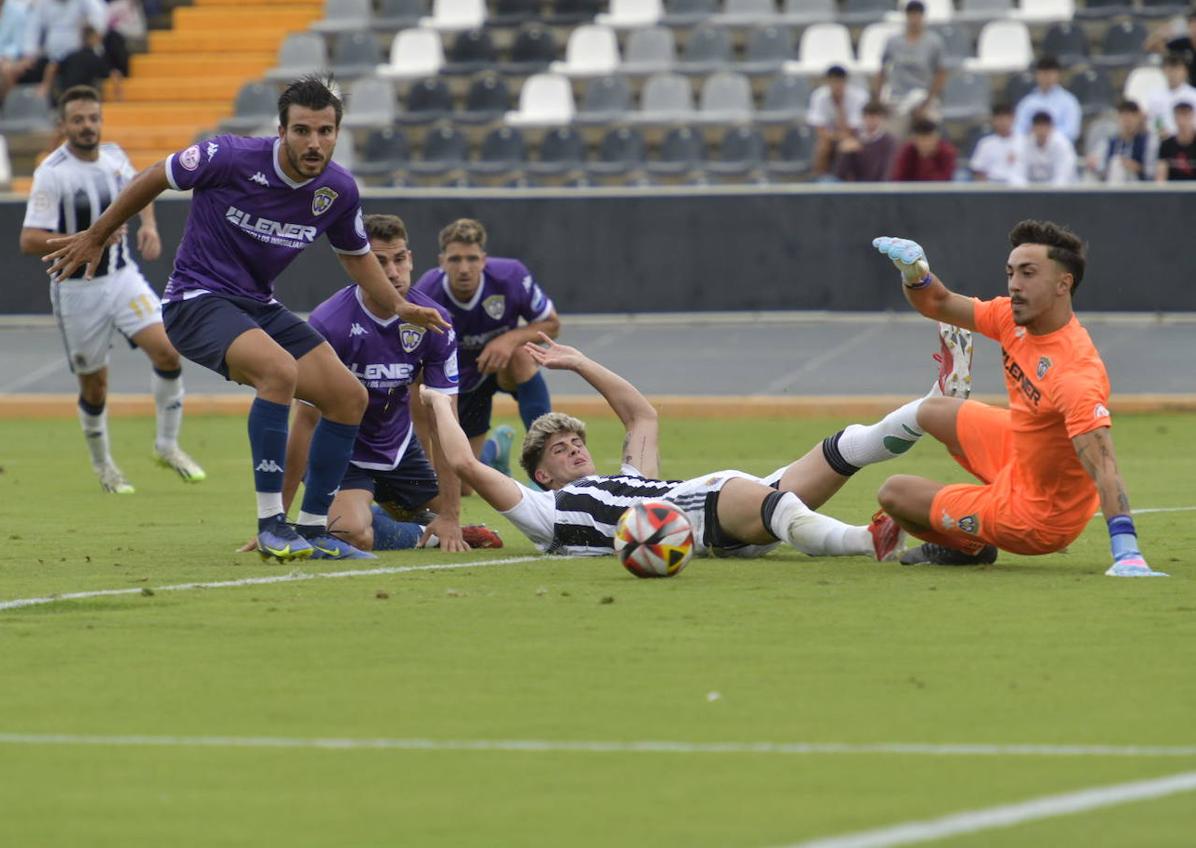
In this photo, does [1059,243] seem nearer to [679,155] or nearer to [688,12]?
[679,155]

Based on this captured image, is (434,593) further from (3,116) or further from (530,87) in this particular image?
(3,116)

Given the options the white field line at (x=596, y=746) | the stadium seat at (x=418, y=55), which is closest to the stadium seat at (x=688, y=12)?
the stadium seat at (x=418, y=55)

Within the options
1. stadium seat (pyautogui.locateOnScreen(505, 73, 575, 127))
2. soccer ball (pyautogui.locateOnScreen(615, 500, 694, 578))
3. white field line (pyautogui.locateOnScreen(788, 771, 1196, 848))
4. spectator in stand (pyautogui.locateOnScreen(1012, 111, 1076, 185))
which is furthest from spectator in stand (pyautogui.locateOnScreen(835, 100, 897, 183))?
white field line (pyautogui.locateOnScreen(788, 771, 1196, 848))

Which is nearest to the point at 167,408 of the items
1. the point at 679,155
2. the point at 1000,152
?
the point at 1000,152

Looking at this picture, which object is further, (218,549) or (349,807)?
(218,549)

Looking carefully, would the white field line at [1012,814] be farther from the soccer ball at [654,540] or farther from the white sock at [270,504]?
the white sock at [270,504]

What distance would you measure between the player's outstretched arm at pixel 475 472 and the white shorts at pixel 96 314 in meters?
4.77

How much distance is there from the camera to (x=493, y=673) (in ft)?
22.6

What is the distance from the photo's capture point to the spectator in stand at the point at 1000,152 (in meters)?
21.5

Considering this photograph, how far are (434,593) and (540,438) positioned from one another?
1568 millimetres

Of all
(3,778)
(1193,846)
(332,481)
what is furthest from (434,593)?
(1193,846)

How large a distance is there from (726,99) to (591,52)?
216 centimetres

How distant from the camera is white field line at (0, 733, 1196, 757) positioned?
5.65 metres

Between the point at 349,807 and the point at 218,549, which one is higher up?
the point at 349,807
